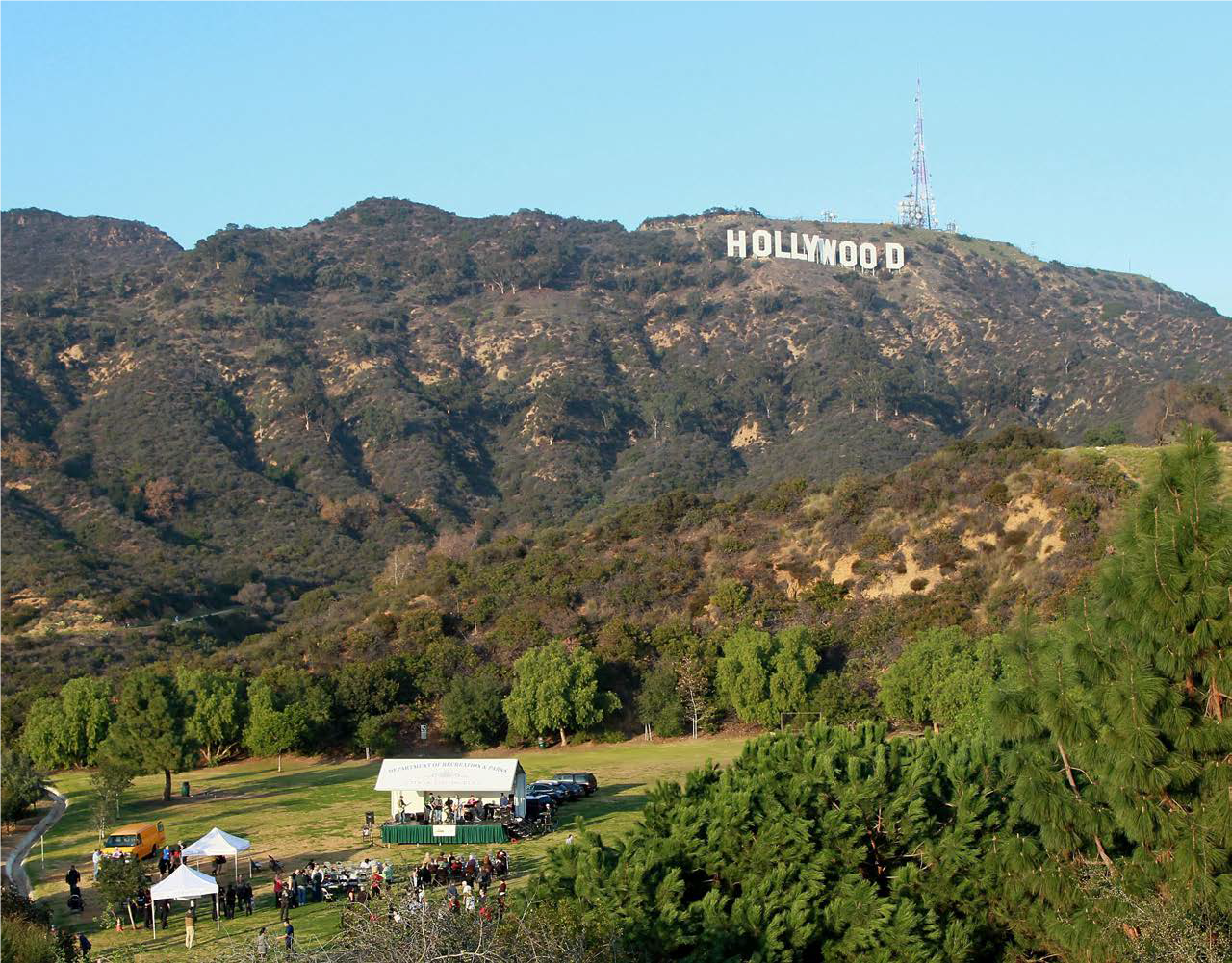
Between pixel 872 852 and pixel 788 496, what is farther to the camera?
pixel 788 496

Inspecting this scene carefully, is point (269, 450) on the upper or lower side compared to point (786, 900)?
upper

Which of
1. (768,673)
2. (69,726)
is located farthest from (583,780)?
(69,726)

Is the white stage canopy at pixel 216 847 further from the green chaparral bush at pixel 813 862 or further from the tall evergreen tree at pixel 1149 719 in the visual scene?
the tall evergreen tree at pixel 1149 719

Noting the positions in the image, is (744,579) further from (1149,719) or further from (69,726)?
(1149,719)

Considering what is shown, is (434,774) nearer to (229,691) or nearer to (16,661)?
(229,691)

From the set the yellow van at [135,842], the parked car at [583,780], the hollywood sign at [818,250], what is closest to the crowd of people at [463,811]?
the parked car at [583,780]

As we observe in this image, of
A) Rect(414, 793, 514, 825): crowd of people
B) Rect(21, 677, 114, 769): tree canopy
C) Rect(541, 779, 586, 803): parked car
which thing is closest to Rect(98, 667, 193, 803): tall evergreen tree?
Rect(21, 677, 114, 769): tree canopy

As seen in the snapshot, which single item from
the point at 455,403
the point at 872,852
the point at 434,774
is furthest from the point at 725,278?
the point at 872,852
